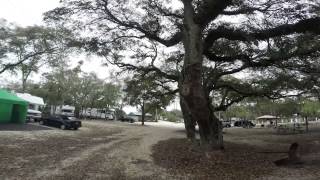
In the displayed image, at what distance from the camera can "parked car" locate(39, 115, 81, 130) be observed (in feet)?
115

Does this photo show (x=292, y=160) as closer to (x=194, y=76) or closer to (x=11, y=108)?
(x=194, y=76)

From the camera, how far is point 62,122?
117 feet

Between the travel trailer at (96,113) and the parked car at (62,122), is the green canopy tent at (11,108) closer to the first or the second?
the parked car at (62,122)

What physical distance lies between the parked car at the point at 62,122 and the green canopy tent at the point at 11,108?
7.84 feet

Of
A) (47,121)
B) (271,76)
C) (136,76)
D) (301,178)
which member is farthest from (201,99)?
(47,121)

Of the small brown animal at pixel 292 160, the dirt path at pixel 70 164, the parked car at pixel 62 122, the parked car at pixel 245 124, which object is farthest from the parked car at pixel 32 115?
the parked car at pixel 245 124

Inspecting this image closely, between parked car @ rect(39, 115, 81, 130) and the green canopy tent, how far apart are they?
239 cm

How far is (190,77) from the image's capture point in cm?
1460

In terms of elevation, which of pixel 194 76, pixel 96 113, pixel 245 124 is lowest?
pixel 245 124

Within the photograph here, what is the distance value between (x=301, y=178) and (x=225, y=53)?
10.0 meters

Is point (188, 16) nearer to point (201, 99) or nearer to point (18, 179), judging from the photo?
point (201, 99)

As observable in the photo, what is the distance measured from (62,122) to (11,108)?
5.05 metres

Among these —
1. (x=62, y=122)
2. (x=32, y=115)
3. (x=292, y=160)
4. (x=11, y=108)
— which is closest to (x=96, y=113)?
(x=32, y=115)

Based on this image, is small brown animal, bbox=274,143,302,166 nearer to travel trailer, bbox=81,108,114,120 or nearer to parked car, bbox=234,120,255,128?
parked car, bbox=234,120,255,128
